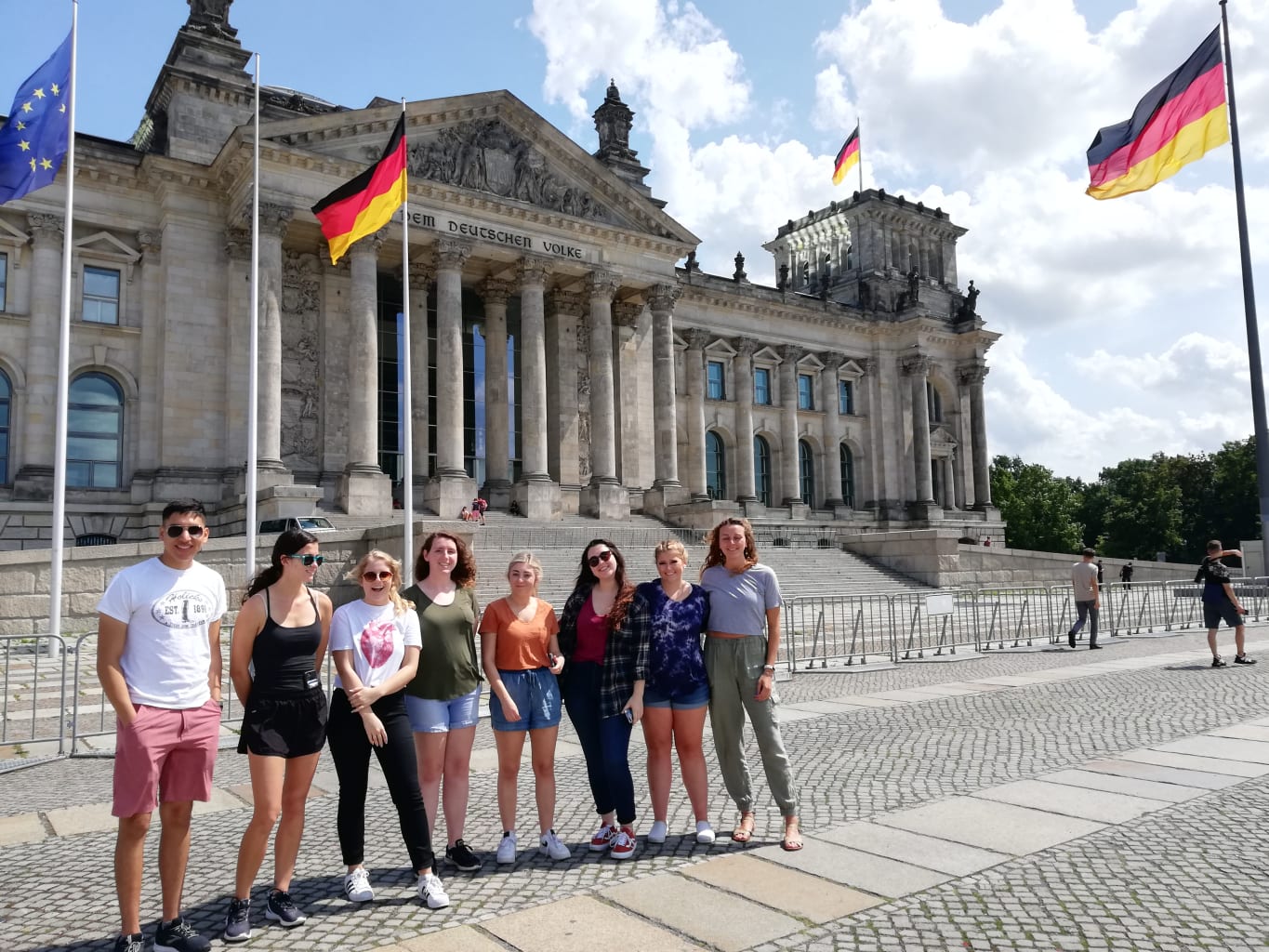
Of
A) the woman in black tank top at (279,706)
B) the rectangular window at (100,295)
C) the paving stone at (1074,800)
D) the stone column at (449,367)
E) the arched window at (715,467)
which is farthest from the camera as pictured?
the arched window at (715,467)

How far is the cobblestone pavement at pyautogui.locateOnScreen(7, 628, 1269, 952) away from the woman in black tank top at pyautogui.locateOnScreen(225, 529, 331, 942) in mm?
356

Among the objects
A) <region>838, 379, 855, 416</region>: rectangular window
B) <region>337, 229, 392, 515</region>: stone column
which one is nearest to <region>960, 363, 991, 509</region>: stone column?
<region>838, 379, 855, 416</region>: rectangular window

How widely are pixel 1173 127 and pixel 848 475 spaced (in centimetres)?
3470

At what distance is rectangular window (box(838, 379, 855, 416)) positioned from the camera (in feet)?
185

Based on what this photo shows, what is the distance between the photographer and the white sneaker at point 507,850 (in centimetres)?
631

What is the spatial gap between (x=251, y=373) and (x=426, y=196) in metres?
16.6

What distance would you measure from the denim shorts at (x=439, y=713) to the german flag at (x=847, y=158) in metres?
42.0

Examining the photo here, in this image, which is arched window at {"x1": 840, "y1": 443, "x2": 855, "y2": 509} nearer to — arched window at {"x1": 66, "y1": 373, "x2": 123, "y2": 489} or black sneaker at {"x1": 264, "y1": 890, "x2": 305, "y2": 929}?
arched window at {"x1": 66, "y1": 373, "x2": 123, "y2": 489}

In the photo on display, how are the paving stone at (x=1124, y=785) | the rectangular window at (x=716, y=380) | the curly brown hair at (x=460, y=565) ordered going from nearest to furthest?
the curly brown hair at (x=460, y=565), the paving stone at (x=1124, y=785), the rectangular window at (x=716, y=380)

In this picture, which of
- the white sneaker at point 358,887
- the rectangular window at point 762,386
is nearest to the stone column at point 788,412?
the rectangular window at point 762,386

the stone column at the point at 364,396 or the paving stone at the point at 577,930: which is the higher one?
the stone column at the point at 364,396

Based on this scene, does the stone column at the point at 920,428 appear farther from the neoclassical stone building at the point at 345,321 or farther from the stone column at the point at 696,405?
the stone column at the point at 696,405

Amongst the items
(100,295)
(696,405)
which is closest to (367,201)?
(100,295)

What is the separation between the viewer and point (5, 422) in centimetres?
3058
